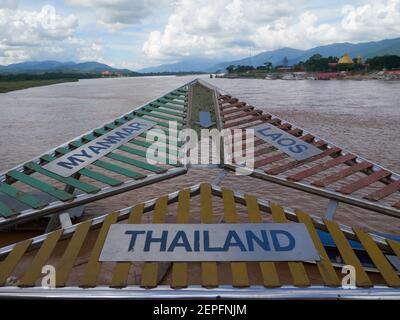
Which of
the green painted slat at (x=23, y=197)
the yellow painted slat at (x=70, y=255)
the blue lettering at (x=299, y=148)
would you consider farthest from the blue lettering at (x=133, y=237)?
the blue lettering at (x=299, y=148)

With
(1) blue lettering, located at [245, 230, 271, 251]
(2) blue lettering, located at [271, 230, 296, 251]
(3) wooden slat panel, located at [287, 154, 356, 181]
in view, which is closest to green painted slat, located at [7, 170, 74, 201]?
(1) blue lettering, located at [245, 230, 271, 251]

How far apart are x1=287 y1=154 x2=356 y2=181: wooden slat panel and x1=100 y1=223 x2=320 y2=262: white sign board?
1719 mm

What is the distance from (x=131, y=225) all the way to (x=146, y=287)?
1.08 metres

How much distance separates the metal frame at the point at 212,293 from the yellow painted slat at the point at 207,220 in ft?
0.29

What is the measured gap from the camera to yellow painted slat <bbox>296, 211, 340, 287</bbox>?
3.44 metres

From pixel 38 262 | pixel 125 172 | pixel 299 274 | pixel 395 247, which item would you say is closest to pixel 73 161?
pixel 125 172

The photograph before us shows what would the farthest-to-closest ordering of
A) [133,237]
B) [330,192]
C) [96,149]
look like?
[96,149] → [330,192] → [133,237]

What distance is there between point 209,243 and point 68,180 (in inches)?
118

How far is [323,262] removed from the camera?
147 inches

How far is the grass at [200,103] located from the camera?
9179mm

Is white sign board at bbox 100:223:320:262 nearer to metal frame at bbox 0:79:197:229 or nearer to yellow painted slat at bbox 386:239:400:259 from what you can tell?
yellow painted slat at bbox 386:239:400:259

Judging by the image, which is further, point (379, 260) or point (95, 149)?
point (95, 149)

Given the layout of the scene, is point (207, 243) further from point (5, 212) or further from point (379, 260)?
point (5, 212)
